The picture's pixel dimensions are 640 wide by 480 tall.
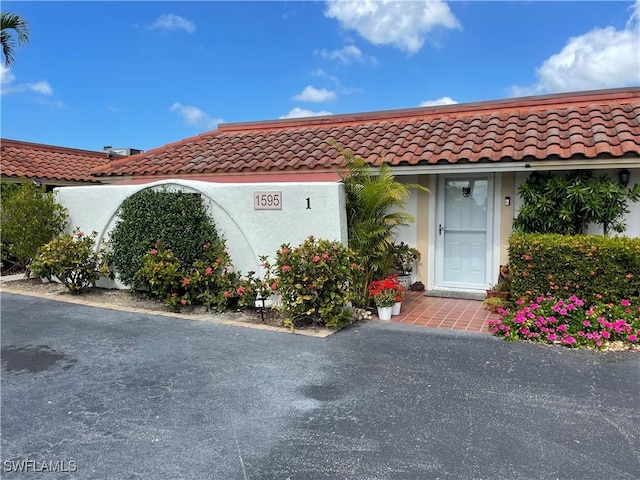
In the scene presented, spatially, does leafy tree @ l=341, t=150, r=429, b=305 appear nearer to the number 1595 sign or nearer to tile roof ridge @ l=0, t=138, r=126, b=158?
the number 1595 sign

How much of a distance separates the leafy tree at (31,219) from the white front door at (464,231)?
8.11 metres

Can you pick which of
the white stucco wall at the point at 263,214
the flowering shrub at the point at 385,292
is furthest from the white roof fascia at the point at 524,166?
the flowering shrub at the point at 385,292

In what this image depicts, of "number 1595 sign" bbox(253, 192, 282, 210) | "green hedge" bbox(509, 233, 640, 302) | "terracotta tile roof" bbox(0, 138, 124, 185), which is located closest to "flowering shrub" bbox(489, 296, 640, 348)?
"green hedge" bbox(509, 233, 640, 302)

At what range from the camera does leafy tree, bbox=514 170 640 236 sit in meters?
6.88

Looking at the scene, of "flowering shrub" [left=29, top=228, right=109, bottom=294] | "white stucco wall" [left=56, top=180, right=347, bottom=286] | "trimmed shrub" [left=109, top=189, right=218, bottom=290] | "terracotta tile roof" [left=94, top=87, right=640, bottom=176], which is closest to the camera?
"white stucco wall" [left=56, top=180, right=347, bottom=286]

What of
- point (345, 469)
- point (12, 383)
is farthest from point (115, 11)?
point (345, 469)

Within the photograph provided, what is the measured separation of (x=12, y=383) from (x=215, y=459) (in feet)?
9.10

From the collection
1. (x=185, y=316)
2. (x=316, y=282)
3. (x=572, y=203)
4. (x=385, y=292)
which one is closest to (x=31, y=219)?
(x=185, y=316)

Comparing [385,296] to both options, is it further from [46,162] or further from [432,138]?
[46,162]

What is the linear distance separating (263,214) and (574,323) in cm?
489

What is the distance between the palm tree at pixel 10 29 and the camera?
1255cm

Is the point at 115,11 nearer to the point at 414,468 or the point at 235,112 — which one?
the point at 235,112

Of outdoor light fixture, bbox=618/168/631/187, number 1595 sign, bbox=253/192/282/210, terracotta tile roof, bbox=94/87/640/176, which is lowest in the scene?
number 1595 sign, bbox=253/192/282/210

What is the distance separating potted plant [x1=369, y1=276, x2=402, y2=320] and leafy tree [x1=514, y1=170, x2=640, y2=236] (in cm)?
257
